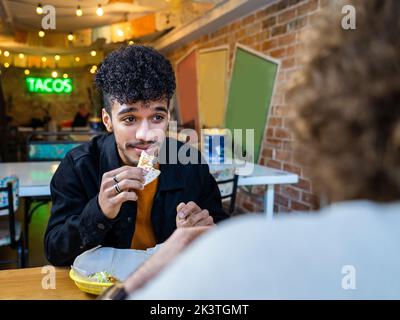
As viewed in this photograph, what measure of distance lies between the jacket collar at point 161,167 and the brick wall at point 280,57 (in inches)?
66.5

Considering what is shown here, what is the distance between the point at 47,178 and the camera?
265 centimetres

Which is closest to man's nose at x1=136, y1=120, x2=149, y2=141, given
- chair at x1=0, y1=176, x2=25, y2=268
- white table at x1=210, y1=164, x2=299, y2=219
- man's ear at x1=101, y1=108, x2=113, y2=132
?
man's ear at x1=101, y1=108, x2=113, y2=132

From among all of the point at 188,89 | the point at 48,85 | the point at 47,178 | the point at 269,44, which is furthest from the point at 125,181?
the point at 48,85

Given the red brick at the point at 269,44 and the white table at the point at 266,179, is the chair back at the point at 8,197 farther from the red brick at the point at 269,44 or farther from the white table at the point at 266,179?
the red brick at the point at 269,44

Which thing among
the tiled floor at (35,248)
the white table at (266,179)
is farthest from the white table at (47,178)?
the tiled floor at (35,248)

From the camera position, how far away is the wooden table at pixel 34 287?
0.95 meters

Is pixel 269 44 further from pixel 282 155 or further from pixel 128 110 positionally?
pixel 128 110

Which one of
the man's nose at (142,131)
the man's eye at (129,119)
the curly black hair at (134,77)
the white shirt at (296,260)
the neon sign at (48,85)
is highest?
the neon sign at (48,85)

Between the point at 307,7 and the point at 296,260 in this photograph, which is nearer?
the point at 296,260

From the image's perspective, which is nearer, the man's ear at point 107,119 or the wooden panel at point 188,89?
the man's ear at point 107,119

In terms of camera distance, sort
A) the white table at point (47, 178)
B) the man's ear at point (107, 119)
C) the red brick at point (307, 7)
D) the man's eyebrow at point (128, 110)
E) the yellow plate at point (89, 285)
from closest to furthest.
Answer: the yellow plate at point (89, 285) → the man's eyebrow at point (128, 110) → the man's ear at point (107, 119) → the white table at point (47, 178) → the red brick at point (307, 7)

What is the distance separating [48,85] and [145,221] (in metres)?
12.7

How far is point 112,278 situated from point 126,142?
489 mm
